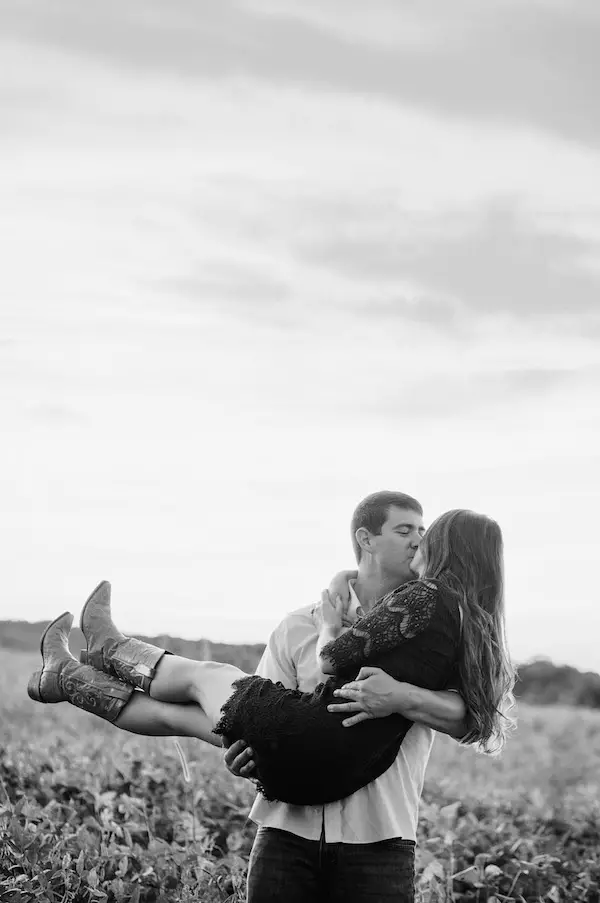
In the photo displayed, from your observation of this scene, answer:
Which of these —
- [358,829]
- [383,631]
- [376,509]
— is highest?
[376,509]

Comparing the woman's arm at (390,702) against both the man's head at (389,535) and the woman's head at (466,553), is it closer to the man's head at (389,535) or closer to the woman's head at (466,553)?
the woman's head at (466,553)

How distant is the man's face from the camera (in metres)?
4.71

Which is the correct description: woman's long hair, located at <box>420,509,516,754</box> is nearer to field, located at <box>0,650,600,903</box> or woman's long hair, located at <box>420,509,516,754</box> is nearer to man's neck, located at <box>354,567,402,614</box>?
man's neck, located at <box>354,567,402,614</box>

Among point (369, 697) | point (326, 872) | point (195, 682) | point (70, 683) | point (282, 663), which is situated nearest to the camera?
point (369, 697)

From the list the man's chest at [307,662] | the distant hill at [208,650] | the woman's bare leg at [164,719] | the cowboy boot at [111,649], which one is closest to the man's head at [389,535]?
the man's chest at [307,662]

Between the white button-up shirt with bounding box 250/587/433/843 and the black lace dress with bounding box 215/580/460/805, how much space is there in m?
0.09

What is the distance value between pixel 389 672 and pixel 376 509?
938 mm

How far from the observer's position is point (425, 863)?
640cm

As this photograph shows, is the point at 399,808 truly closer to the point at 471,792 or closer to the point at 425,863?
the point at 425,863

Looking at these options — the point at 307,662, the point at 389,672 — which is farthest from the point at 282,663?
the point at 389,672

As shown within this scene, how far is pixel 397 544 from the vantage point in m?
4.71

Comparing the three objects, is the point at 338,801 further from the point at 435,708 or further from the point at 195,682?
the point at 195,682

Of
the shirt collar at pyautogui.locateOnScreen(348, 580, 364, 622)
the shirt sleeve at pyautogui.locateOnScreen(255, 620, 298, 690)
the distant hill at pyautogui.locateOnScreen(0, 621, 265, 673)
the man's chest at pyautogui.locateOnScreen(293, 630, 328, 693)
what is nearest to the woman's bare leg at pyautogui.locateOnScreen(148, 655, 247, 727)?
the shirt sleeve at pyautogui.locateOnScreen(255, 620, 298, 690)

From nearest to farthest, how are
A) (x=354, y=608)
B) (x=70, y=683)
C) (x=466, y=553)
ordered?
1. (x=466, y=553)
2. (x=354, y=608)
3. (x=70, y=683)
